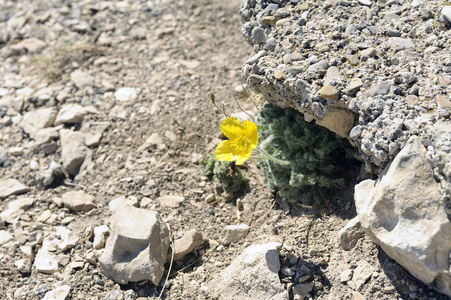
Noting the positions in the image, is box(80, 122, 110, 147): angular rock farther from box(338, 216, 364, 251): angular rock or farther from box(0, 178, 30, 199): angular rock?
box(338, 216, 364, 251): angular rock

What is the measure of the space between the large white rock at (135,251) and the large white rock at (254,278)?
412 mm

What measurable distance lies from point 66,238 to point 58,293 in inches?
18.1

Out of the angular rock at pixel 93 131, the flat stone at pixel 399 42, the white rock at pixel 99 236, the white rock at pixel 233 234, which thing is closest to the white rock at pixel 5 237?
the white rock at pixel 99 236

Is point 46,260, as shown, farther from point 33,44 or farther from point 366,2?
point 33,44

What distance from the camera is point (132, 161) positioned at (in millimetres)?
3670

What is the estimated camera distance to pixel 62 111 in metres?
4.18

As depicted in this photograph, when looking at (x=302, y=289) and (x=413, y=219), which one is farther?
(x=302, y=289)

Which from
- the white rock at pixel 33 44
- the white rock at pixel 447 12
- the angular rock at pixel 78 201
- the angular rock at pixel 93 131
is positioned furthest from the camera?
the white rock at pixel 33 44

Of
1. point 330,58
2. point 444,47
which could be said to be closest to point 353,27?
point 330,58

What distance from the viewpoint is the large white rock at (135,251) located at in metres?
2.80

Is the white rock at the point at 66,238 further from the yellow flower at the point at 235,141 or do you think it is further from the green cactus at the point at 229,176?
the yellow flower at the point at 235,141

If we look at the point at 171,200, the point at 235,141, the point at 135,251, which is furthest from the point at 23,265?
the point at 235,141

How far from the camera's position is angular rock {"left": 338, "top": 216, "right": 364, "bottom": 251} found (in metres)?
2.54

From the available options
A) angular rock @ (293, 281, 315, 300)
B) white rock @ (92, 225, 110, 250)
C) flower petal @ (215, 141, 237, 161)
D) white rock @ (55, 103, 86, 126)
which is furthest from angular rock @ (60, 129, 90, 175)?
angular rock @ (293, 281, 315, 300)
